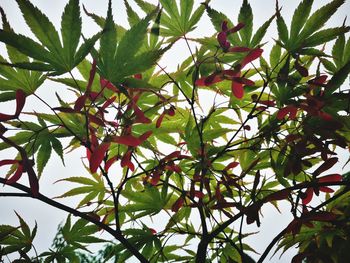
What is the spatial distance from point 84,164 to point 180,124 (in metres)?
0.54

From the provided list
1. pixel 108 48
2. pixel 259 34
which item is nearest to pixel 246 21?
pixel 259 34

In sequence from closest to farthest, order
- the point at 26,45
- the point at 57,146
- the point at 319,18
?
the point at 26,45 < the point at 319,18 < the point at 57,146

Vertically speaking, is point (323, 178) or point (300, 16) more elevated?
point (300, 16)

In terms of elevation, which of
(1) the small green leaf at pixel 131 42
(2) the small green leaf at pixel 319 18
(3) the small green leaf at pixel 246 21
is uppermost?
(3) the small green leaf at pixel 246 21

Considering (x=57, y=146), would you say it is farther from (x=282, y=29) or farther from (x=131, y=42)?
(x=282, y=29)

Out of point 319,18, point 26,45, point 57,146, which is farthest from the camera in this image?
point 57,146

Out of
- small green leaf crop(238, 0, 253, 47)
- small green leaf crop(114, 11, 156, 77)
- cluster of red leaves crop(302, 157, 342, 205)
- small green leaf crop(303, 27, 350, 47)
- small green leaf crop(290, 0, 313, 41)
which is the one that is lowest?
cluster of red leaves crop(302, 157, 342, 205)

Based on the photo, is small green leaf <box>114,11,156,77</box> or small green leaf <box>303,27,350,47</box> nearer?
small green leaf <box>114,11,156,77</box>

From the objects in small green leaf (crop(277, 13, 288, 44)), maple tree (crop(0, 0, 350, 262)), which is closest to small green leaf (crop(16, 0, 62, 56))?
maple tree (crop(0, 0, 350, 262))

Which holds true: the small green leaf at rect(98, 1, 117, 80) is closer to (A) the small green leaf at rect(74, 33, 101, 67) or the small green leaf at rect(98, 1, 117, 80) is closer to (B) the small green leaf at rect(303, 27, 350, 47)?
(A) the small green leaf at rect(74, 33, 101, 67)

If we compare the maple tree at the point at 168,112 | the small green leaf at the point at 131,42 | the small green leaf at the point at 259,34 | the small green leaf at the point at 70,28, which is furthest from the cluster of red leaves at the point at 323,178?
the small green leaf at the point at 70,28

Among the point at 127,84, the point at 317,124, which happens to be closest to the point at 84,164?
the point at 127,84

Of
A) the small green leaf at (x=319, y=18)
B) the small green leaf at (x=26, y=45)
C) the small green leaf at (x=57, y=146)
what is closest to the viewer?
the small green leaf at (x=26, y=45)

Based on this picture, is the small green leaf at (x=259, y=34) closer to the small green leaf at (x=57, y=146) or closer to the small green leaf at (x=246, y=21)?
the small green leaf at (x=246, y=21)
